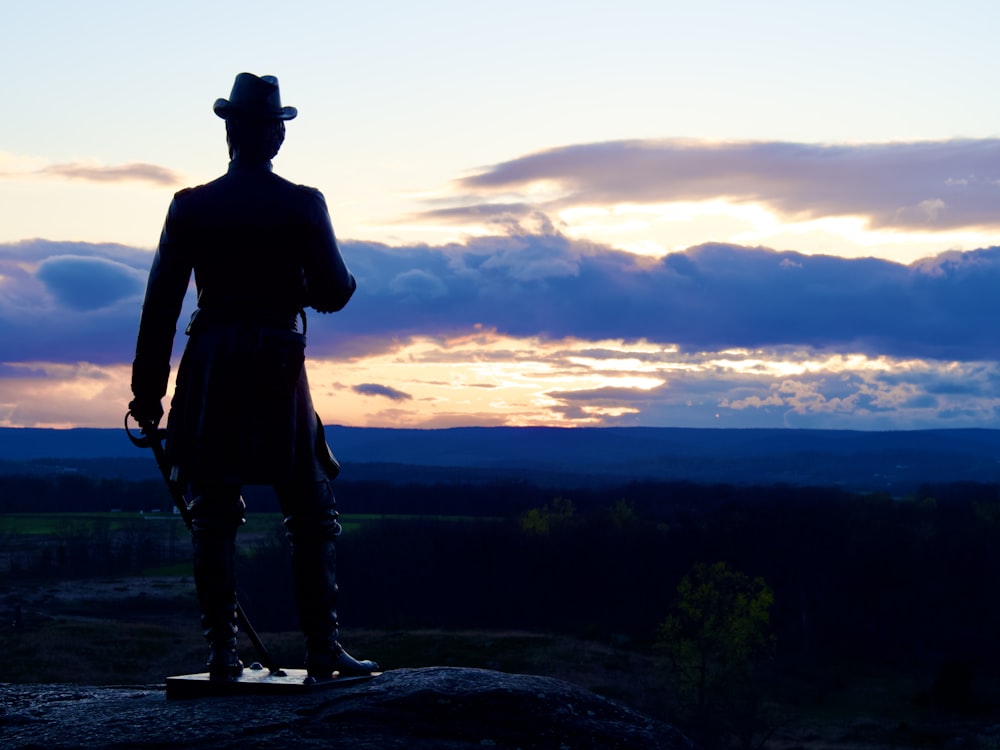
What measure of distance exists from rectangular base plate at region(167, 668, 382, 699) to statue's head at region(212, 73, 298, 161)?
3.84 meters

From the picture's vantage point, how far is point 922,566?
98.6m

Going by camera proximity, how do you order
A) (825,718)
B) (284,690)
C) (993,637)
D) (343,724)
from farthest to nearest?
1. (993,637)
2. (825,718)
3. (284,690)
4. (343,724)

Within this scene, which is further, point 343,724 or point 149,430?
point 149,430

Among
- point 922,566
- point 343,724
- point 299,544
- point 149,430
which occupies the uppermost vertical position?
point 149,430

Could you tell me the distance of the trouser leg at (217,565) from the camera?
9.28 meters

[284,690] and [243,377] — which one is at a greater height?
[243,377]

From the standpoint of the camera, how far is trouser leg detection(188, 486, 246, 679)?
9281mm

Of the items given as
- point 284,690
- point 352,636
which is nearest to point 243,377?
point 284,690

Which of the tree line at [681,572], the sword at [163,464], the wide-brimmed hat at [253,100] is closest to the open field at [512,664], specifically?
the tree line at [681,572]

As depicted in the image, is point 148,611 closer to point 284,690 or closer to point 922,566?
point 922,566

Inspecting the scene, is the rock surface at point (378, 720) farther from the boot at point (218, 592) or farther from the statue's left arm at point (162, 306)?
the statue's left arm at point (162, 306)

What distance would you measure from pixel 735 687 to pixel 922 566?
26489 millimetres

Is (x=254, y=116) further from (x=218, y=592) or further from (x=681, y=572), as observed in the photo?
(x=681, y=572)

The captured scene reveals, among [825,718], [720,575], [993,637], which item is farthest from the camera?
[993,637]
